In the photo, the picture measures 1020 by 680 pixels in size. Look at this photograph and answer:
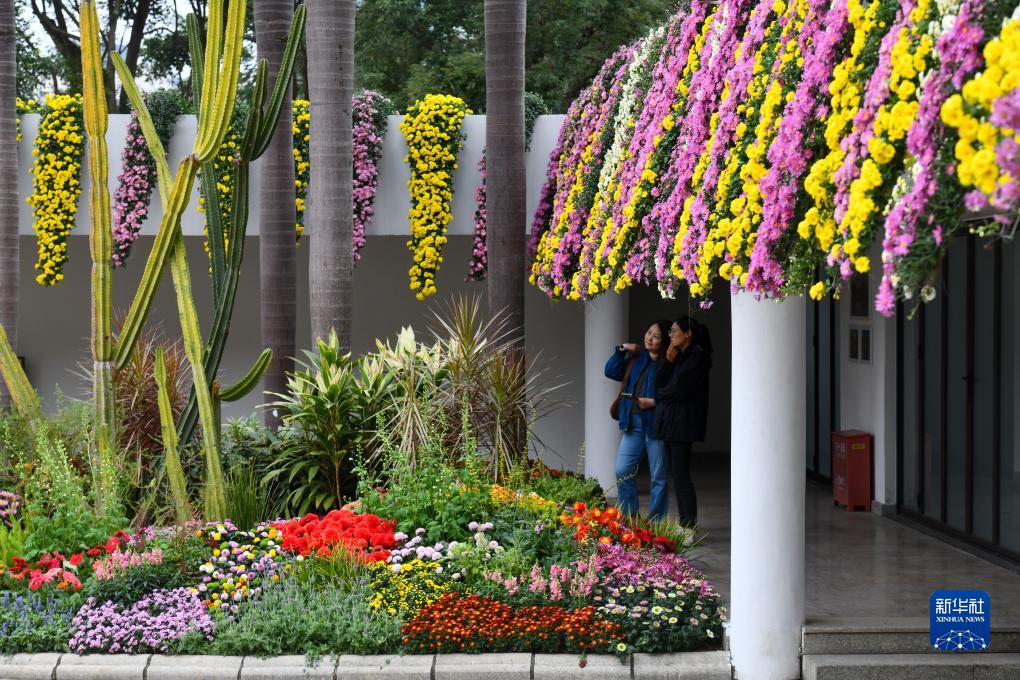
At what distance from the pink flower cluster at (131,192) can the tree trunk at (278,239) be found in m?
1.85

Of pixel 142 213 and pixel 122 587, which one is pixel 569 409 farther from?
pixel 122 587

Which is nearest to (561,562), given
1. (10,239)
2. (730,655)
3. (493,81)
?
(730,655)

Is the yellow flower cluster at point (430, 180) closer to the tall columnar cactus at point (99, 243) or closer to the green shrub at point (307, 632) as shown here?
the tall columnar cactus at point (99, 243)

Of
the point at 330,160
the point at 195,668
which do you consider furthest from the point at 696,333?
the point at 195,668

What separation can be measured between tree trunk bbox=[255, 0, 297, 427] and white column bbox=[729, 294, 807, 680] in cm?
485

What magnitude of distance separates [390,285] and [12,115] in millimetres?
4036

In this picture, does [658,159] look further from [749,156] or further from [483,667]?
[483,667]

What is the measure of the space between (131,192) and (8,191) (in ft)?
3.58

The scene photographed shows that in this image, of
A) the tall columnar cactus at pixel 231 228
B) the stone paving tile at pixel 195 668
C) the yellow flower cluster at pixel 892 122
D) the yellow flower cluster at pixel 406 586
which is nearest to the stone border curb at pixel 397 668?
the stone paving tile at pixel 195 668

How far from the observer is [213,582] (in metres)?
6.34

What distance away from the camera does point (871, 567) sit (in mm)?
7301

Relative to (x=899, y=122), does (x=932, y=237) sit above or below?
below

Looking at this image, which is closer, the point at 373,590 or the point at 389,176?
the point at 373,590

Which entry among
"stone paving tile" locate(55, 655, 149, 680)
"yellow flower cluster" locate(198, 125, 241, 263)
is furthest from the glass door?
"yellow flower cluster" locate(198, 125, 241, 263)
